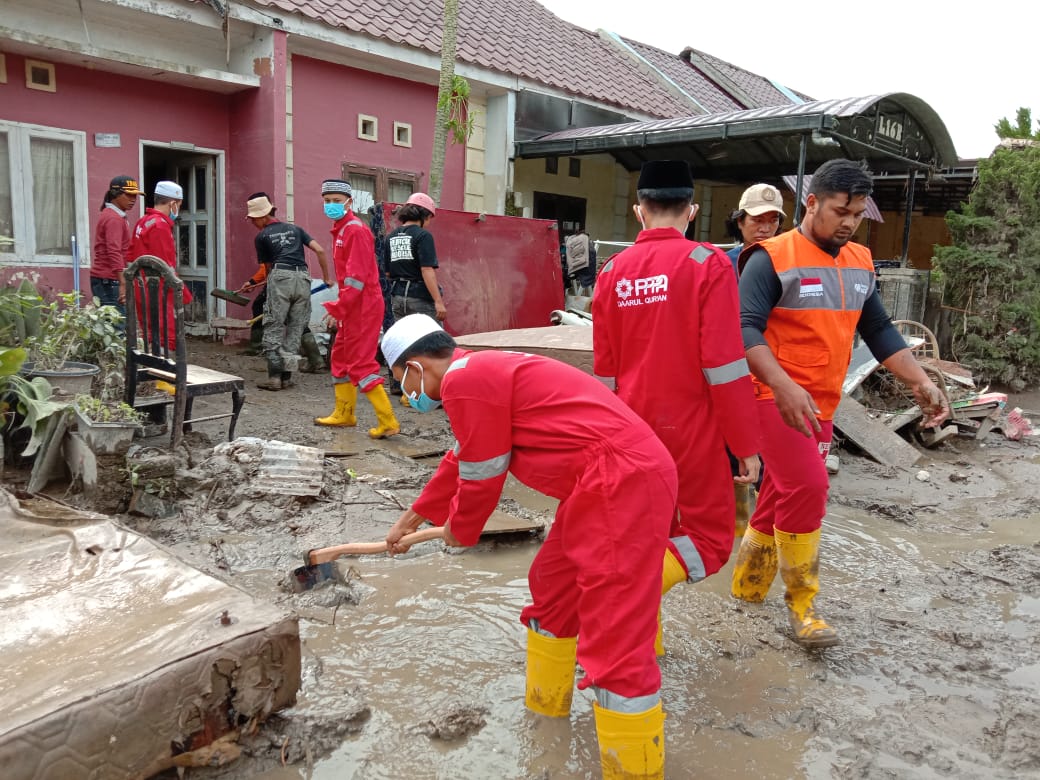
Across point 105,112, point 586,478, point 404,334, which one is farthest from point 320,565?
point 105,112

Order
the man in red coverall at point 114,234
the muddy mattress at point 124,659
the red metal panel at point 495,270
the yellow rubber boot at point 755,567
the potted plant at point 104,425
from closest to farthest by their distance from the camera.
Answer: the muddy mattress at point 124,659 → the yellow rubber boot at point 755,567 → the potted plant at point 104,425 → the man in red coverall at point 114,234 → the red metal panel at point 495,270

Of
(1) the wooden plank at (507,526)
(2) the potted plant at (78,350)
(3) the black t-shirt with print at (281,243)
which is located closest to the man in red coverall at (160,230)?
(3) the black t-shirt with print at (281,243)

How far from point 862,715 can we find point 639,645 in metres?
1.16

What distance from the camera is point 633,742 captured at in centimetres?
198

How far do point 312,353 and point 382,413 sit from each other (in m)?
2.80

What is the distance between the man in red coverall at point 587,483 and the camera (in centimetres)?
198

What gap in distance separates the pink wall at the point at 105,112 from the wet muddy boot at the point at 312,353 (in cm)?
231

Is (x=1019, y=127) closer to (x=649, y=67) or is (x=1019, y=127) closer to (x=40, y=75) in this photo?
(x=649, y=67)

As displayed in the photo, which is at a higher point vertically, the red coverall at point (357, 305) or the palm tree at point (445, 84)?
the palm tree at point (445, 84)

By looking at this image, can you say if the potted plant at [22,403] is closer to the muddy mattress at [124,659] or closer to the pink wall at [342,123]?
the muddy mattress at [124,659]

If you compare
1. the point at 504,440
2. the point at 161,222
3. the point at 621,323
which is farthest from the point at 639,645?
the point at 161,222

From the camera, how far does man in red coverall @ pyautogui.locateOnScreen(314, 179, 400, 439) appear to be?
5.76 meters

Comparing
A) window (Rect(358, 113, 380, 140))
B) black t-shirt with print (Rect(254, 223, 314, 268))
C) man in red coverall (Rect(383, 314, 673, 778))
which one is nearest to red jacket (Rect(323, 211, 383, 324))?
black t-shirt with print (Rect(254, 223, 314, 268))

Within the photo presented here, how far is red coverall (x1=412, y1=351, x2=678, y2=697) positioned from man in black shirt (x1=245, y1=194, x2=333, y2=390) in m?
5.54
